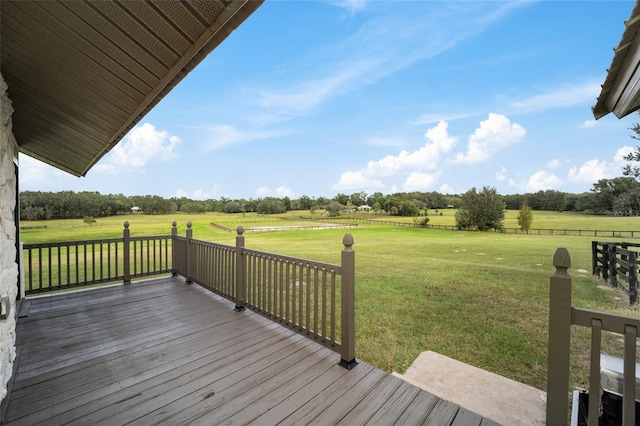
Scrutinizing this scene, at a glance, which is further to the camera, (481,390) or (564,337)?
(481,390)

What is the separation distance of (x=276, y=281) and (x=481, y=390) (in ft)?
7.83

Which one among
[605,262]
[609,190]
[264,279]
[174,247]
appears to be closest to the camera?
[264,279]

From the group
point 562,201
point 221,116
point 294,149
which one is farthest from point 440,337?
point 294,149

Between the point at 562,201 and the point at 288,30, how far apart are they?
21.1 meters

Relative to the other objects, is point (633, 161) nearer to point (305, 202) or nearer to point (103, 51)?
point (103, 51)

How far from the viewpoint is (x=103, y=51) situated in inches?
71.8

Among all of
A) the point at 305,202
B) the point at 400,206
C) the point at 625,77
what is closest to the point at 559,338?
the point at 625,77

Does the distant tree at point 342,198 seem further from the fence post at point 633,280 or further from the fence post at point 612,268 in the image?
the fence post at point 633,280

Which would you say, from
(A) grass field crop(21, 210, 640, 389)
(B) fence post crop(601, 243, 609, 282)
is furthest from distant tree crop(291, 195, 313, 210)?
(B) fence post crop(601, 243, 609, 282)

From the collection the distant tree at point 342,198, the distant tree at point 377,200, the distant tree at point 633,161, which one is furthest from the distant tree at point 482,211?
the distant tree at point 633,161

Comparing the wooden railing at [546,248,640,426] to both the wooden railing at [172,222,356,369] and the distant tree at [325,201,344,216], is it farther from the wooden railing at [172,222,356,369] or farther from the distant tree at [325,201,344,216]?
the distant tree at [325,201,344,216]

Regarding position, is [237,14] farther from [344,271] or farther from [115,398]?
[115,398]

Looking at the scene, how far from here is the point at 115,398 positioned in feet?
6.70

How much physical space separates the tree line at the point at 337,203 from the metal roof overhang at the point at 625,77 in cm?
383
